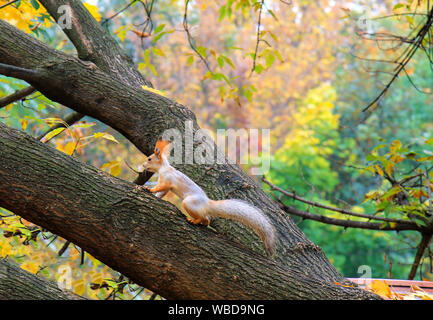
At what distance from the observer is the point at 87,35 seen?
2.78 m

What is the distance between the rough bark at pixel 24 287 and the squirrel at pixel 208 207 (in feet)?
1.75

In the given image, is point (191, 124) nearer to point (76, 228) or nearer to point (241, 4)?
point (76, 228)

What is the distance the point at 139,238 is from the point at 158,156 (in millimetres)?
638

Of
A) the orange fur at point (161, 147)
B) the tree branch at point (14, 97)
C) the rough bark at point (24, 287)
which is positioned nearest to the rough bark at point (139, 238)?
the rough bark at point (24, 287)

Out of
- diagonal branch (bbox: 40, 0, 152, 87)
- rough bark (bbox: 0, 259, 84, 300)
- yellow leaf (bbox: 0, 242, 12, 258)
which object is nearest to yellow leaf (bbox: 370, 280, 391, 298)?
rough bark (bbox: 0, 259, 84, 300)

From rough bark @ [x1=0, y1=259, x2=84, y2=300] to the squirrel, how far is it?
1.75ft

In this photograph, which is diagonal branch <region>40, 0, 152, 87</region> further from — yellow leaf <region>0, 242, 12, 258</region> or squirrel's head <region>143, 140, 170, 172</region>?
yellow leaf <region>0, 242, 12, 258</region>

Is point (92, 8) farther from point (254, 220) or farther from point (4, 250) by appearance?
point (254, 220)

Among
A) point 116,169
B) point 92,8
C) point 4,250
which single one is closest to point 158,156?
point 116,169

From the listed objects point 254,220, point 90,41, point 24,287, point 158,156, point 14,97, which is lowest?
point 24,287

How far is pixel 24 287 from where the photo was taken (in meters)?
1.86
